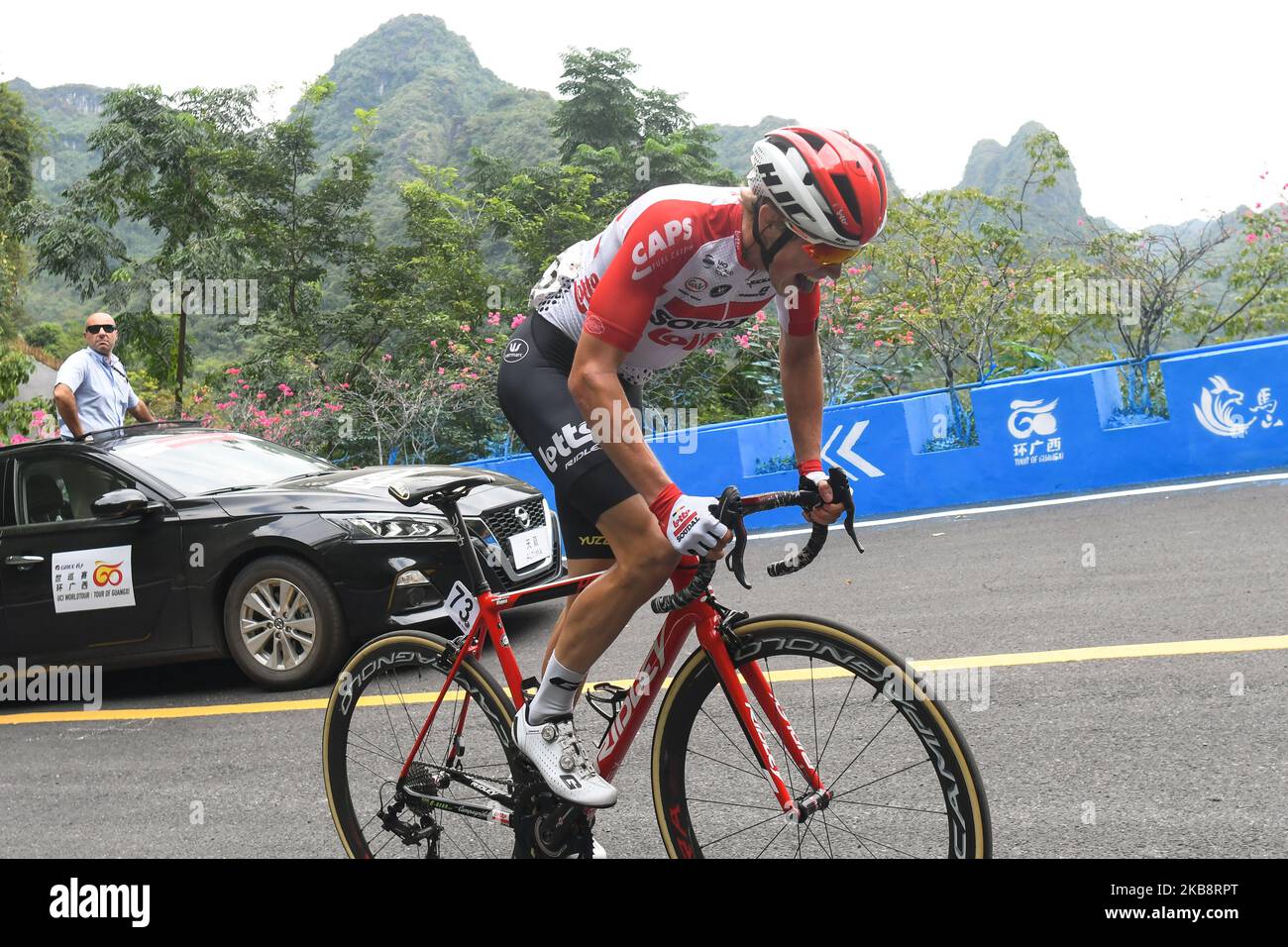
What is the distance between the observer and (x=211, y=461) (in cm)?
700

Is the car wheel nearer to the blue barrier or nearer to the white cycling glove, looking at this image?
the white cycling glove

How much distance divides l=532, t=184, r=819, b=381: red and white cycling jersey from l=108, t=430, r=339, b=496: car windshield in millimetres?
4165

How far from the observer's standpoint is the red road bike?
8.47ft

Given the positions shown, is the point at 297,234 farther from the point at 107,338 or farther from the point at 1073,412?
the point at 1073,412

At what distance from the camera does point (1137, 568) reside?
668cm

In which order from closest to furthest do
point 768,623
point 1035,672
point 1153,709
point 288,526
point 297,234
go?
1. point 768,623
2. point 1153,709
3. point 1035,672
4. point 288,526
5. point 297,234

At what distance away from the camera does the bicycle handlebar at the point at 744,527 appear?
2512mm

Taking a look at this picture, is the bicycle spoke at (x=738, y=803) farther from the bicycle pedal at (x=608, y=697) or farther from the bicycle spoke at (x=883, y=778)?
the bicycle pedal at (x=608, y=697)

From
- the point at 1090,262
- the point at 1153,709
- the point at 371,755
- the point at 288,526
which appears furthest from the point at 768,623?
the point at 1090,262

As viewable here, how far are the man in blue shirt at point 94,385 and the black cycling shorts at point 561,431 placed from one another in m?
5.77

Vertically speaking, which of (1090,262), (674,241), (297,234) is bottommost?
(674,241)

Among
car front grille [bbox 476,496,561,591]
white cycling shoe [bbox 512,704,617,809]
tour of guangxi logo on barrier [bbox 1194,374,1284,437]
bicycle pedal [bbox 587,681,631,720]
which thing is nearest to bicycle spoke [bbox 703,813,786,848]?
white cycling shoe [bbox 512,704,617,809]

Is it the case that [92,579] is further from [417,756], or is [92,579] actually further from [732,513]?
[732,513]
